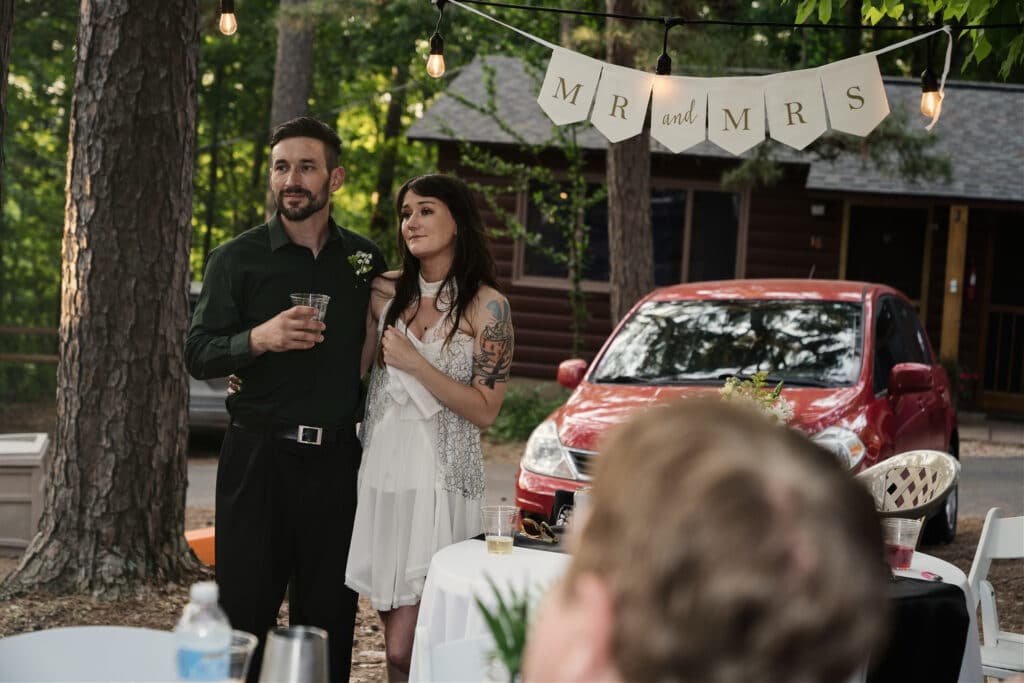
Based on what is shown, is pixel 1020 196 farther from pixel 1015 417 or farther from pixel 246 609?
pixel 246 609

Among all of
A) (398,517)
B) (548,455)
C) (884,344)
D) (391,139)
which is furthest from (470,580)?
(391,139)

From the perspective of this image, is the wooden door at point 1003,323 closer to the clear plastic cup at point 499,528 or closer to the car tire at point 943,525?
the car tire at point 943,525

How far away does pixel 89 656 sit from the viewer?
8.23ft

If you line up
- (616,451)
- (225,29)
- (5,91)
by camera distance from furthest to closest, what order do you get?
(225,29) → (5,91) → (616,451)

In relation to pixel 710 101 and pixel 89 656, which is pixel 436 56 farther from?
pixel 89 656

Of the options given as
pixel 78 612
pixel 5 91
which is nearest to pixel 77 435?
pixel 78 612

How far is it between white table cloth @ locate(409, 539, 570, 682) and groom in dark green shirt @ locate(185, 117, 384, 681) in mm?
662

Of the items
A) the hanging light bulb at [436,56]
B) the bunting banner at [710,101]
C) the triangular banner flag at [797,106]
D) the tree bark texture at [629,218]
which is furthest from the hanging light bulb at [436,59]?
the tree bark texture at [629,218]

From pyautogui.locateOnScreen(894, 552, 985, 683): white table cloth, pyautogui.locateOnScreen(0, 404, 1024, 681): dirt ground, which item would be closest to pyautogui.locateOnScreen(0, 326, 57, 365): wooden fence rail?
pyautogui.locateOnScreen(0, 404, 1024, 681): dirt ground

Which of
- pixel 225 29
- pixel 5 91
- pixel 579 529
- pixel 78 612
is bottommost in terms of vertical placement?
pixel 78 612

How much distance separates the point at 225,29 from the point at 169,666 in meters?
4.90

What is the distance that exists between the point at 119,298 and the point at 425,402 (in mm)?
2735

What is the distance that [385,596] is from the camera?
4277 millimetres

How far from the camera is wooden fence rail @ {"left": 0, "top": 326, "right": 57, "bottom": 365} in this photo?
16734 millimetres
